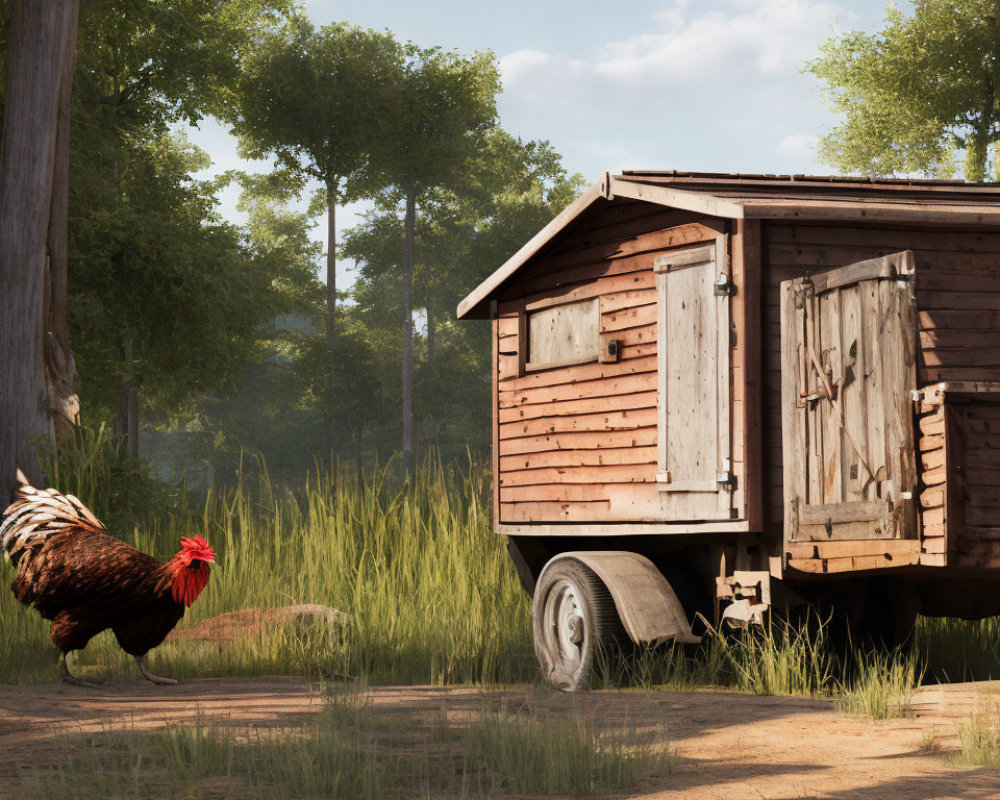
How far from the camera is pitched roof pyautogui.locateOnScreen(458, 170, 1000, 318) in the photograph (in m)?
8.47

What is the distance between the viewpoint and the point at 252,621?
10.6 metres

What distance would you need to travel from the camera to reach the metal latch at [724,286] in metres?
8.78

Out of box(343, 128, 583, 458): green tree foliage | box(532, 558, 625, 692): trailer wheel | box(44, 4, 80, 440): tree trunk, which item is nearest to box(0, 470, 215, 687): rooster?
box(532, 558, 625, 692): trailer wheel

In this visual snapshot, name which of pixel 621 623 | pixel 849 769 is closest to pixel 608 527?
pixel 621 623

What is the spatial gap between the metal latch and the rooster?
13.7 ft

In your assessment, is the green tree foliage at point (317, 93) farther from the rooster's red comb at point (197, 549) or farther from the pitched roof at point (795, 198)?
the rooster's red comb at point (197, 549)

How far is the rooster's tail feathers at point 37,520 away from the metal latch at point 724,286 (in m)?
5.13

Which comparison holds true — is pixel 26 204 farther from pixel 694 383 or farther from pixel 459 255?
pixel 459 255

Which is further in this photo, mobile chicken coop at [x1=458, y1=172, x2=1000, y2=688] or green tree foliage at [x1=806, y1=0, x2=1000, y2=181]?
green tree foliage at [x1=806, y1=0, x2=1000, y2=181]

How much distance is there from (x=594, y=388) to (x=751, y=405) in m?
2.06

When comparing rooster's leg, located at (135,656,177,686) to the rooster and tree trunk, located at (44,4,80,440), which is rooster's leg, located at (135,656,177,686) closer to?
the rooster

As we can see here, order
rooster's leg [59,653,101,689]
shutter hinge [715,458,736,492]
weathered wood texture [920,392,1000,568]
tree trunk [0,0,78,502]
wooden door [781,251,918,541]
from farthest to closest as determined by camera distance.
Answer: tree trunk [0,0,78,502] < shutter hinge [715,458,736,492] < rooster's leg [59,653,101,689] < wooden door [781,251,918,541] < weathered wood texture [920,392,1000,568]

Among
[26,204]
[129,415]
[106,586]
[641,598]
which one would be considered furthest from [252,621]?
[129,415]

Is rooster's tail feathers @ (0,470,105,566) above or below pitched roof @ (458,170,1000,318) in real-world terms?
below
